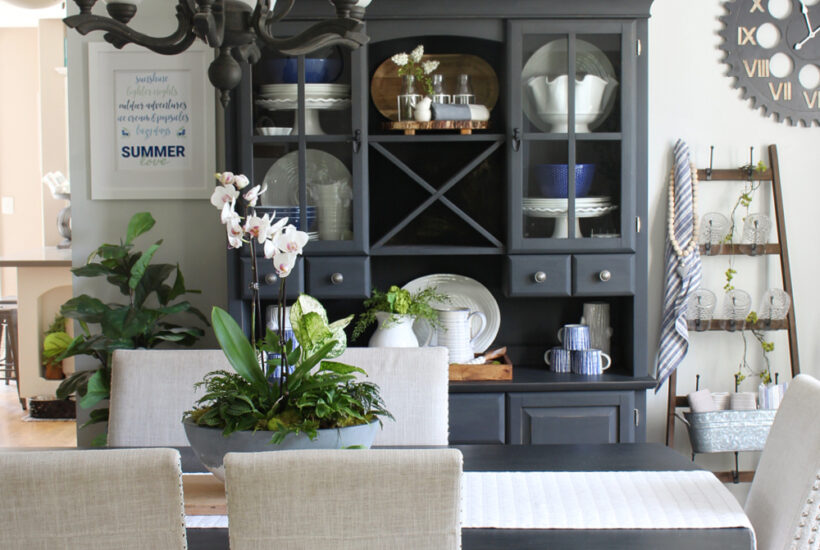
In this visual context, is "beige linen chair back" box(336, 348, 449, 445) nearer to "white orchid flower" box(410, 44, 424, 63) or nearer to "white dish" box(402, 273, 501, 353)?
"white dish" box(402, 273, 501, 353)

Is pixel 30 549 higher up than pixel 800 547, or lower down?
higher up

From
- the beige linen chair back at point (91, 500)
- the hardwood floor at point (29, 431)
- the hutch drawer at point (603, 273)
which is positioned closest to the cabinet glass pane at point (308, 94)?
the hutch drawer at point (603, 273)

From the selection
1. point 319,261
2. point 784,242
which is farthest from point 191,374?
point 784,242

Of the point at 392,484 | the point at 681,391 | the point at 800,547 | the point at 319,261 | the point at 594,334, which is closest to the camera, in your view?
the point at 392,484

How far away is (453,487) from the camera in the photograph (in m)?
1.09

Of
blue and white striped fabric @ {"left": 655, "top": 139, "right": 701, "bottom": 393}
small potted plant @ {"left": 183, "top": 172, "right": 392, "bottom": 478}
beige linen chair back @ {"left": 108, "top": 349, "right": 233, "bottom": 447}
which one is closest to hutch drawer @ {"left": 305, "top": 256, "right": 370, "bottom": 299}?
beige linen chair back @ {"left": 108, "top": 349, "right": 233, "bottom": 447}

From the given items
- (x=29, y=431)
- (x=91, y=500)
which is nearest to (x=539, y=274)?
(x=91, y=500)

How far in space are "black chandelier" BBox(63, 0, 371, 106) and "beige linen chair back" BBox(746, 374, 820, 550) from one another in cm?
104

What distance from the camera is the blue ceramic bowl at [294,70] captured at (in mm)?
2781

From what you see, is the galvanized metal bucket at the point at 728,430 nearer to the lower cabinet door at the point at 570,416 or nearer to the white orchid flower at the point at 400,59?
the lower cabinet door at the point at 570,416

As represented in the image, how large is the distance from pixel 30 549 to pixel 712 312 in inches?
101

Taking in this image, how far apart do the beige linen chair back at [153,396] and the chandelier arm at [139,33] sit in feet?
2.43

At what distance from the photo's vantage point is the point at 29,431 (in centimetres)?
466

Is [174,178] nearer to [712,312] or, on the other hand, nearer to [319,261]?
[319,261]
